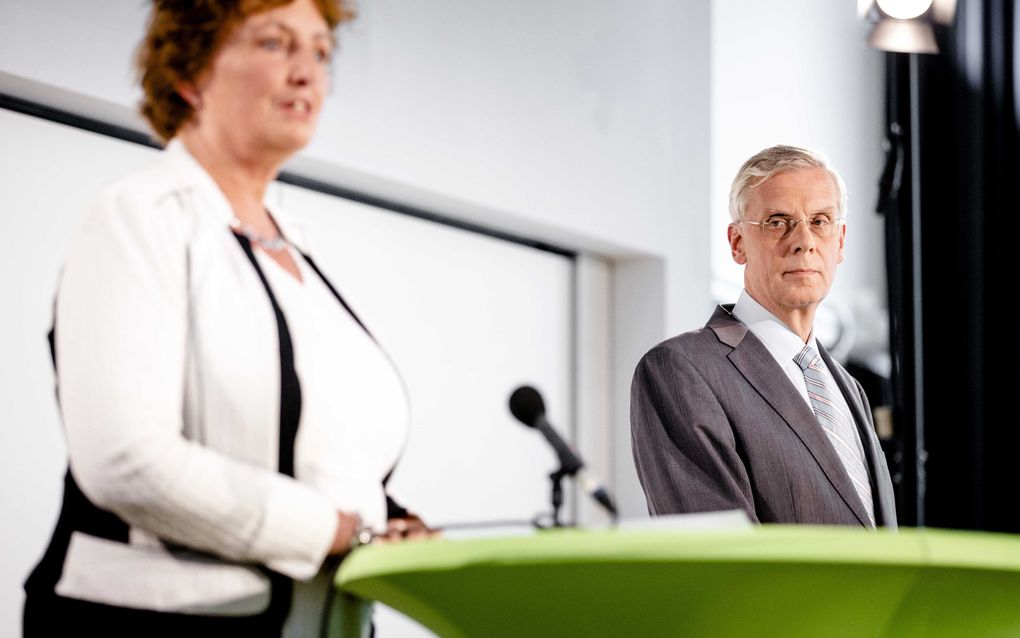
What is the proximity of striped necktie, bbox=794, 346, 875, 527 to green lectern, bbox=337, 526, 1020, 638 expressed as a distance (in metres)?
0.64

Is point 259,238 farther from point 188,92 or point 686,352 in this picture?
point 686,352

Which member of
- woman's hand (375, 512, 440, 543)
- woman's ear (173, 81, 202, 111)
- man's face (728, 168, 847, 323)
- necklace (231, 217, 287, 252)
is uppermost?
woman's ear (173, 81, 202, 111)

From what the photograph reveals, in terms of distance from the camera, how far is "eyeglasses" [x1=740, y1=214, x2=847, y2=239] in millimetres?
1757

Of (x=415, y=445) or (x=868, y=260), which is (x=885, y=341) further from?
(x=415, y=445)

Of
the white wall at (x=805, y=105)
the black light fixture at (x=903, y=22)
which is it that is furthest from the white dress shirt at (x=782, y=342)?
the white wall at (x=805, y=105)

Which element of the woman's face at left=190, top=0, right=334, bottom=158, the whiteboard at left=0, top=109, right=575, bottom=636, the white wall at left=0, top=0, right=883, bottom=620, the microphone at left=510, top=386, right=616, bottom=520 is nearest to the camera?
the microphone at left=510, top=386, right=616, bottom=520

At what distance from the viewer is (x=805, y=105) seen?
516 centimetres

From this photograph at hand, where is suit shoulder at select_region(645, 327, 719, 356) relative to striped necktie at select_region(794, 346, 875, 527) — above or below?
above

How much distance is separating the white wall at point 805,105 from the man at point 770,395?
8.17 ft

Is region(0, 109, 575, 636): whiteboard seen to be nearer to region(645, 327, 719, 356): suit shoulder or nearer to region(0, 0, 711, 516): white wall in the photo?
region(0, 0, 711, 516): white wall

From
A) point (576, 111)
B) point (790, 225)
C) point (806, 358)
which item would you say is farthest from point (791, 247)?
point (576, 111)

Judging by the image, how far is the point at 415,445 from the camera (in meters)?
3.09

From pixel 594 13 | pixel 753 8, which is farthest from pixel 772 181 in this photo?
pixel 753 8

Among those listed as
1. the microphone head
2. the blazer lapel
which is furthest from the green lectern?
the blazer lapel
